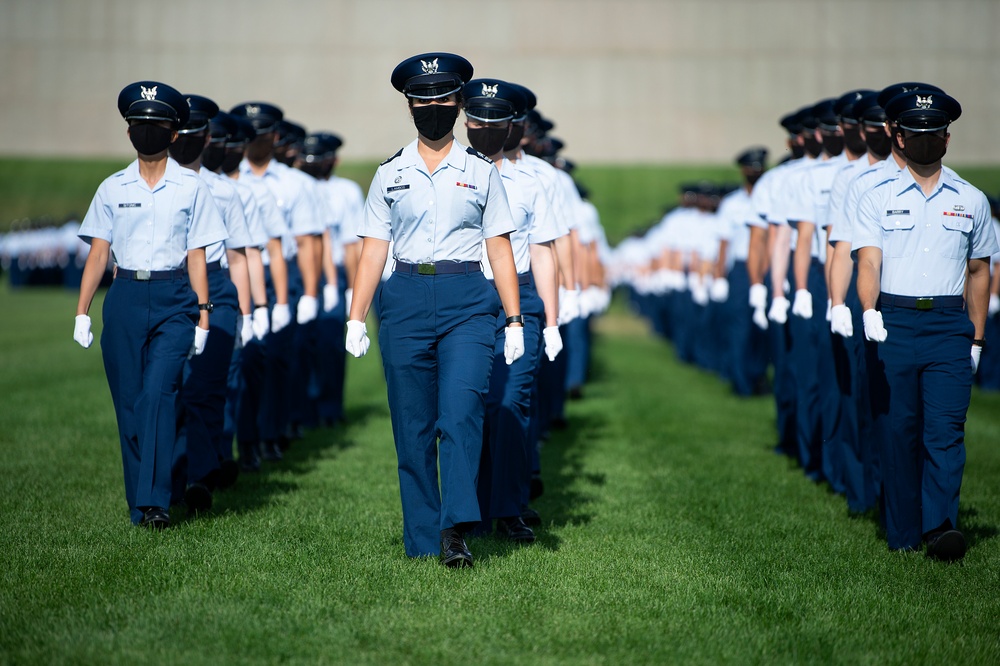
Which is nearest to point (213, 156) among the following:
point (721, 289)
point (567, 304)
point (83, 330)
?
point (83, 330)

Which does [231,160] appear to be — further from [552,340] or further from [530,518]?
[530,518]

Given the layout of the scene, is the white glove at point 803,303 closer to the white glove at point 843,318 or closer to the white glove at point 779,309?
the white glove at point 779,309

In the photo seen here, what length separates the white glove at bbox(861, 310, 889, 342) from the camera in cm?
666

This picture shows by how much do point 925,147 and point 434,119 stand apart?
2.66 meters

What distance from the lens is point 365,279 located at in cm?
621

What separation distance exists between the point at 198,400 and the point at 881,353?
4260mm

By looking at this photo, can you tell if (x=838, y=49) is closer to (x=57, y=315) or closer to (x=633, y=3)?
(x=633, y=3)

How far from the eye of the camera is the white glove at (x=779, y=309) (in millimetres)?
9758

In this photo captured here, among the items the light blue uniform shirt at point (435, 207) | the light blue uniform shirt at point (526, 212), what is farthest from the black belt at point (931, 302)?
the light blue uniform shirt at point (435, 207)

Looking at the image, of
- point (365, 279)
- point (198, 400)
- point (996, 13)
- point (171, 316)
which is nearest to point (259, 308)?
point (198, 400)

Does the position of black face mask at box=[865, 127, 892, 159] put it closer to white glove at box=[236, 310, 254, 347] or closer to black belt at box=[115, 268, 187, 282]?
white glove at box=[236, 310, 254, 347]

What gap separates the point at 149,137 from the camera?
710cm

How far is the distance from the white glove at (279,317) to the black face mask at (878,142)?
4420mm

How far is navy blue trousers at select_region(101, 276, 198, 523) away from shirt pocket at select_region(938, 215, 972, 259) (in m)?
4.21
